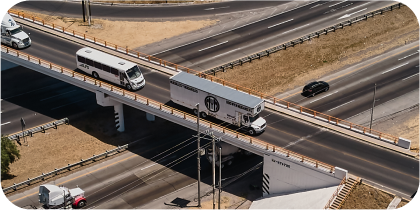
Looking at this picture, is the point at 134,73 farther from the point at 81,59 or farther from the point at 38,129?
the point at 38,129

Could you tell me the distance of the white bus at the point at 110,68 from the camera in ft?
273

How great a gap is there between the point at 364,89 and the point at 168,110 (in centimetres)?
3254

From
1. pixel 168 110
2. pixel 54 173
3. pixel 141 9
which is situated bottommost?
pixel 54 173

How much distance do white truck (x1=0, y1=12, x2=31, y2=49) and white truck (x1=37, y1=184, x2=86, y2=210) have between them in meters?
28.2

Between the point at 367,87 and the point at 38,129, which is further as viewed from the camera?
the point at 367,87

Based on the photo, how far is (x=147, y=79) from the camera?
87000mm

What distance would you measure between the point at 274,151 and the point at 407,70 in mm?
38415

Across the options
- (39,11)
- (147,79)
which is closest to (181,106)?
(147,79)

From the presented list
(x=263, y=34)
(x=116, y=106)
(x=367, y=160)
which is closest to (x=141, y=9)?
(x=263, y=34)

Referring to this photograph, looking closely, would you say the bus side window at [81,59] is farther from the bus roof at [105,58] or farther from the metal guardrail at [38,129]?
the metal guardrail at [38,129]

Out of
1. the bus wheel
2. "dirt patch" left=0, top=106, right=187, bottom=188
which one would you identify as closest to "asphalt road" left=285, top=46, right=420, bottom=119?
"dirt patch" left=0, top=106, right=187, bottom=188

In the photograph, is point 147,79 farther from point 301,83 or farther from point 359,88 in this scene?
point 359,88

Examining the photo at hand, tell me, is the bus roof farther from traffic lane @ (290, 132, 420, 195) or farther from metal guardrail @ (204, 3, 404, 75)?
traffic lane @ (290, 132, 420, 195)

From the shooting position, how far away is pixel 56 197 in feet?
232
